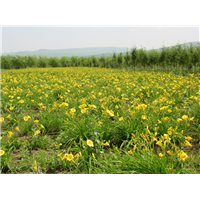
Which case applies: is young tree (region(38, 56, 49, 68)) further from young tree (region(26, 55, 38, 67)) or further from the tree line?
the tree line

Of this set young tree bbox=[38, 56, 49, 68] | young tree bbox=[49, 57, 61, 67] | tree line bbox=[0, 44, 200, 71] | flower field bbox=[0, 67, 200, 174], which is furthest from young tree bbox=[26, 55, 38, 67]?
flower field bbox=[0, 67, 200, 174]

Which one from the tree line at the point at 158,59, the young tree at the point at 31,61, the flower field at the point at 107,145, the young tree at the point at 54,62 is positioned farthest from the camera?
the young tree at the point at 31,61

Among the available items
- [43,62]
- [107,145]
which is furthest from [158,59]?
[43,62]

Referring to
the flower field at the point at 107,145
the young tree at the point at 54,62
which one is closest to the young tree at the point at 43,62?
the young tree at the point at 54,62

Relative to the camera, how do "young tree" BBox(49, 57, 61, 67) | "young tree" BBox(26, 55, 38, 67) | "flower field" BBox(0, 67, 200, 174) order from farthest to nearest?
"young tree" BBox(26, 55, 38, 67)
"young tree" BBox(49, 57, 61, 67)
"flower field" BBox(0, 67, 200, 174)

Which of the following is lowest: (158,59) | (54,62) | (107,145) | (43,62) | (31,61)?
(107,145)

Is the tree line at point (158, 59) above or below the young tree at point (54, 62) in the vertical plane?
below

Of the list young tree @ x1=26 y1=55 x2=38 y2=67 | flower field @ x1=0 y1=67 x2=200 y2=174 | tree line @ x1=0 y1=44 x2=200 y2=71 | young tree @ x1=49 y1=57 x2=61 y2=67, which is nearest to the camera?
flower field @ x1=0 y1=67 x2=200 y2=174

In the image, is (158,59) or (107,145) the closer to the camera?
(107,145)

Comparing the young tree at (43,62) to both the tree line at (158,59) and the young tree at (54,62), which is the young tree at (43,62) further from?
the tree line at (158,59)

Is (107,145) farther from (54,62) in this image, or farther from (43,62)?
(43,62)
